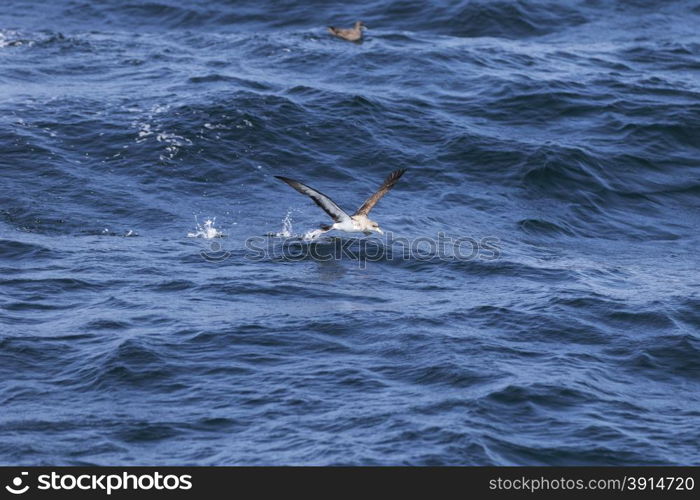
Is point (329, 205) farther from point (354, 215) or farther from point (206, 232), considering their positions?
point (206, 232)

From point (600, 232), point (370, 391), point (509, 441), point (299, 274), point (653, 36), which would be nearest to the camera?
point (509, 441)

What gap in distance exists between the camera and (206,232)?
2028 cm

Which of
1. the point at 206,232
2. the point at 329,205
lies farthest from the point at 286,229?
the point at 329,205

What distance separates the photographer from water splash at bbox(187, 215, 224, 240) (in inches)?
793

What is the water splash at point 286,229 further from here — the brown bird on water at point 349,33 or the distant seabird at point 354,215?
the brown bird on water at point 349,33

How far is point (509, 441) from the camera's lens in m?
13.1

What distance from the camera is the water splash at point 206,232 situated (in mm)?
20141

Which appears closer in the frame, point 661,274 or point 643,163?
point 661,274

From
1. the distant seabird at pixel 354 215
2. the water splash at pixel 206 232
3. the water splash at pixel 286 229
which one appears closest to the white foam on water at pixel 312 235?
the water splash at pixel 286 229

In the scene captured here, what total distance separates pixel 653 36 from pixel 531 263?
16487mm

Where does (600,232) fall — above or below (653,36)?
below

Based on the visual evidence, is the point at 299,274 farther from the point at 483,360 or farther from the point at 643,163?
the point at 643,163

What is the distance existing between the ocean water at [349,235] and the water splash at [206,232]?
74mm
